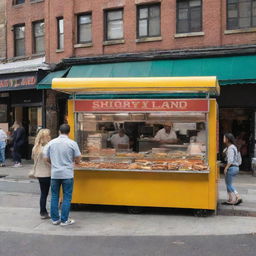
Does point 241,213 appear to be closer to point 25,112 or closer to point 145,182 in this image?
point 145,182

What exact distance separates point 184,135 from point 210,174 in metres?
1.10

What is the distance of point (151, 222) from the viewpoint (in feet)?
24.1

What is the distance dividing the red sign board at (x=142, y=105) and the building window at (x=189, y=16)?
8746 millimetres

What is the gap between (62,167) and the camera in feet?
22.7

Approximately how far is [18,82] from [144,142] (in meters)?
11.3

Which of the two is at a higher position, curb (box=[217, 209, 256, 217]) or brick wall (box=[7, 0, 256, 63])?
brick wall (box=[7, 0, 256, 63])

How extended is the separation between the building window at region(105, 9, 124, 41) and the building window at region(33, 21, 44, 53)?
12.6ft

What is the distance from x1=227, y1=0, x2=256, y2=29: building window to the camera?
48.7ft

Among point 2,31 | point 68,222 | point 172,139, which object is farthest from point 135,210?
point 2,31

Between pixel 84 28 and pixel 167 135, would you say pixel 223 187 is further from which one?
pixel 84 28

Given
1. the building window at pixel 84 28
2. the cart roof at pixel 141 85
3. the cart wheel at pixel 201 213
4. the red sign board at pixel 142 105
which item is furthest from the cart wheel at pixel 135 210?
the building window at pixel 84 28

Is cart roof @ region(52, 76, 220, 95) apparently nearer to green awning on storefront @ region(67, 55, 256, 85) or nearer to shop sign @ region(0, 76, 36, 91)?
green awning on storefront @ region(67, 55, 256, 85)

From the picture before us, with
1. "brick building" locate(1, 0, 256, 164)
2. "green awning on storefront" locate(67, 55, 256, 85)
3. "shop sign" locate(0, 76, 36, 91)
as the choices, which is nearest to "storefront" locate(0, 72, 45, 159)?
"shop sign" locate(0, 76, 36, 91)

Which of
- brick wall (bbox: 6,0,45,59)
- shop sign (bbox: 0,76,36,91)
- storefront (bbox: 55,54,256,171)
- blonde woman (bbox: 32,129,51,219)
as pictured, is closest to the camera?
blonde woman (bbox: 32,129,51,219)
